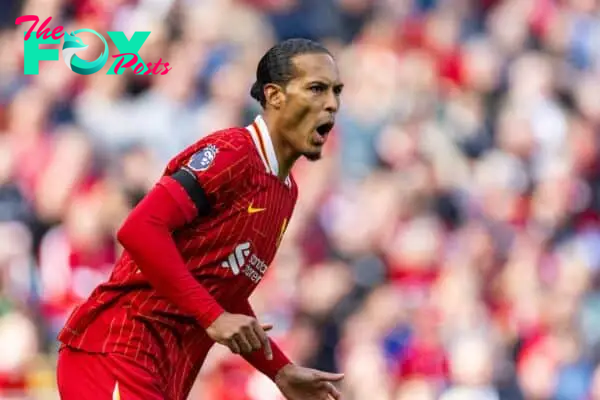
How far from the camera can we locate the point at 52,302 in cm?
908

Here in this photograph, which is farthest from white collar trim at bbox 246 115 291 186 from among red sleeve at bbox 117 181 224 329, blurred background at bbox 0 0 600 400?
blurred background at bbox 0 0 600 400

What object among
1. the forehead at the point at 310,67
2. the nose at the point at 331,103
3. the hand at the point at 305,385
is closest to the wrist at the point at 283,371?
the hand at the point at 305,385

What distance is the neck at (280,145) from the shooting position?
5.37 meters

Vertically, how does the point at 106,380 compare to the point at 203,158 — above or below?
below

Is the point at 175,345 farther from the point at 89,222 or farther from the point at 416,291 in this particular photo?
the point at 416,291

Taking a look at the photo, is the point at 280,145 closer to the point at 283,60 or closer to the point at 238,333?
the point at 283,60

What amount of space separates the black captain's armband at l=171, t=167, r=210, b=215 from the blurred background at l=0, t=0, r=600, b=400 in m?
4.01

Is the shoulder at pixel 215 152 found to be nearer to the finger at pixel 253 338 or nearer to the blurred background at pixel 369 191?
the finger at pixel 253 338

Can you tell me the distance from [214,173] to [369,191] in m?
5.76

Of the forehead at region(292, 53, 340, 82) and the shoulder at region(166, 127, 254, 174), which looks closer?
the shoulder at region(166, 127, 254, 174)

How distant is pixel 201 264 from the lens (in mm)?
5172

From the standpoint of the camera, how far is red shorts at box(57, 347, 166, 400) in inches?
201

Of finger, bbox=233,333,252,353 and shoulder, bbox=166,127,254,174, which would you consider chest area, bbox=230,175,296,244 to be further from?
finger, bbox=233,333,252,353

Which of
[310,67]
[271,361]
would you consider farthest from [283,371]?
[310,67]
